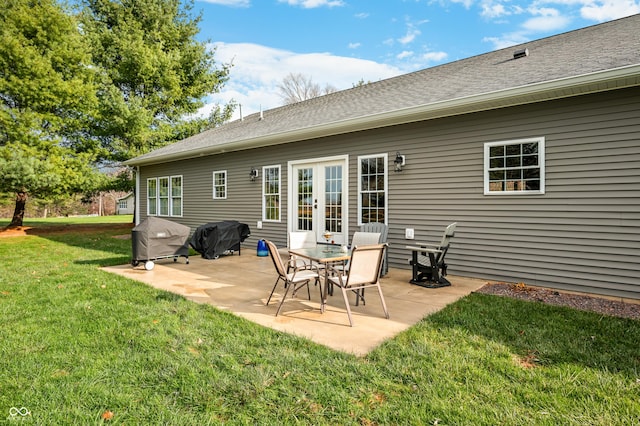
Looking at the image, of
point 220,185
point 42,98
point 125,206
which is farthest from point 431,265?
point 125,206

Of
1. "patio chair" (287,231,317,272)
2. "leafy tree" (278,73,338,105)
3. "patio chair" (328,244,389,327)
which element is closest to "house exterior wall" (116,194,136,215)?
"leafy tree" (278,73,338,105)

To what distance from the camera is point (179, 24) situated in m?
17.1

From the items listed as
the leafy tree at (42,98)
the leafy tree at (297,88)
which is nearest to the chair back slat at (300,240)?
the leafy tree at (42,98)

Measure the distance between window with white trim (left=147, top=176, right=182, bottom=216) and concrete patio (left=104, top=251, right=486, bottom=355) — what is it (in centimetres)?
557

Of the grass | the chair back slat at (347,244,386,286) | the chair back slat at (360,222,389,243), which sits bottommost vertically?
the grass

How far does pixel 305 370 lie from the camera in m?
2.53

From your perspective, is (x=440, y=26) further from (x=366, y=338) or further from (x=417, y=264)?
(x=366, y=338)

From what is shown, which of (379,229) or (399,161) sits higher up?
(399,161)

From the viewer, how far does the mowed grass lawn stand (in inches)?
80.2

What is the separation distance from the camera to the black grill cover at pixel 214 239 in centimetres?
763

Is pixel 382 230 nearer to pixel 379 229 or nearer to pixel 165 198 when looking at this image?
pixel 379 229

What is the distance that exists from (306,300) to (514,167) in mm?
3640

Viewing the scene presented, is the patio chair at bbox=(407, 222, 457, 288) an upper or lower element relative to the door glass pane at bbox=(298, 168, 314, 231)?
lower

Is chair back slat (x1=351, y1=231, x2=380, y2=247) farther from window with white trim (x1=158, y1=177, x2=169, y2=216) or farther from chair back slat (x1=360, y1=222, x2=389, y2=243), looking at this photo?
window with white trim (x1=158, y1=177, x2=169, y2=216)
